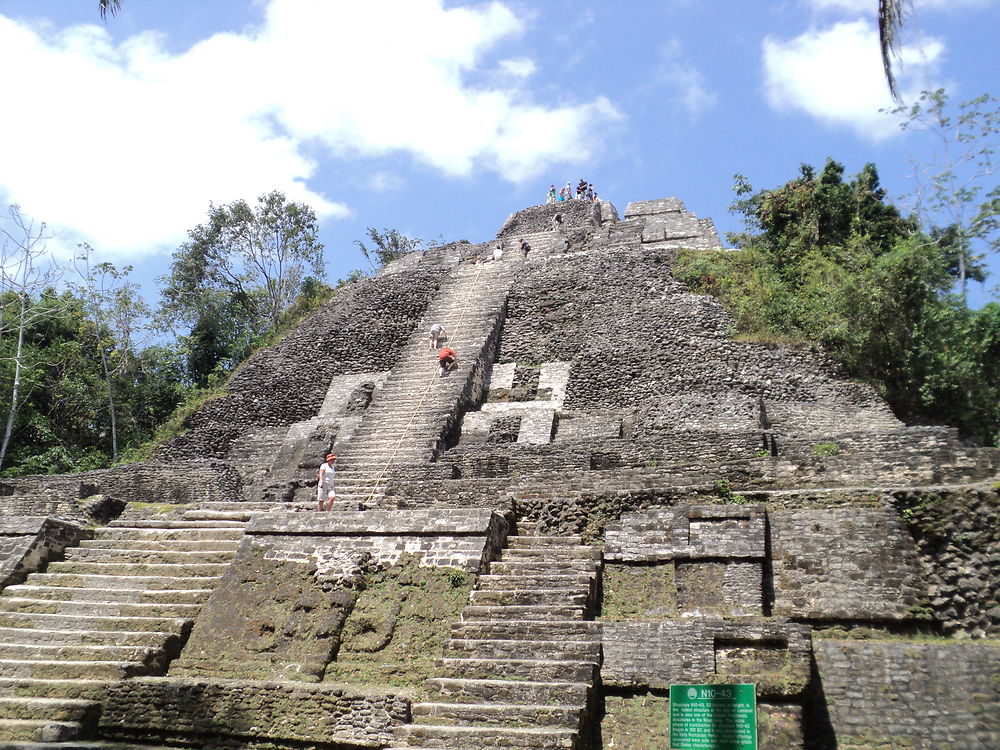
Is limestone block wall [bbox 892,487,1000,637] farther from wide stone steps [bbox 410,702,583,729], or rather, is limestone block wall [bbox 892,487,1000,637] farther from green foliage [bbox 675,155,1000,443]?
green foliage [bbox 675,155,1000,443]

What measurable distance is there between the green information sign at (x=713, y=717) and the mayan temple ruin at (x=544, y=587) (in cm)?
78

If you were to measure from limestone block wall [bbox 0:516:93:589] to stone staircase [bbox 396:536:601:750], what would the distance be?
5.10 m

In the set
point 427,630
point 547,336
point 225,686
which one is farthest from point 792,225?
point 225,686

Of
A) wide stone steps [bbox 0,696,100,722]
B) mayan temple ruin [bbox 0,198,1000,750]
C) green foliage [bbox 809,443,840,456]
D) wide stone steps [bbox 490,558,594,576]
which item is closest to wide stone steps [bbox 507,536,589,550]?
mayan temple ruin [bbox 0,198,1000,750]

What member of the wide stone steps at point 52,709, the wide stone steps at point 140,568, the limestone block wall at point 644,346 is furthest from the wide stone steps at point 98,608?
the limestone block wall at point 644,346

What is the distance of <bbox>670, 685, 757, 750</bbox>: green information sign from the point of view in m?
4.81

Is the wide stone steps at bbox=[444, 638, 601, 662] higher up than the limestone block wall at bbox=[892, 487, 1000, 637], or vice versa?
the limestone block wall at bbox=[892, 487, 1000, 637]

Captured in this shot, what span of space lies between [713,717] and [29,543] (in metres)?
7.58

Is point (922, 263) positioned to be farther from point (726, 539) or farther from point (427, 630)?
point (427, 630)

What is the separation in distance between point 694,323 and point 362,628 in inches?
348

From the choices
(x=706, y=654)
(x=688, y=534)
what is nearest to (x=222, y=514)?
(x=688, y=534)

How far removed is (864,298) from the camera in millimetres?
12633

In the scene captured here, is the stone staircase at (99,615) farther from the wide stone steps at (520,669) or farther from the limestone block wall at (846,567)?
the limestone block wall at (846,567)

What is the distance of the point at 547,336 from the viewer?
15844 millimetres
